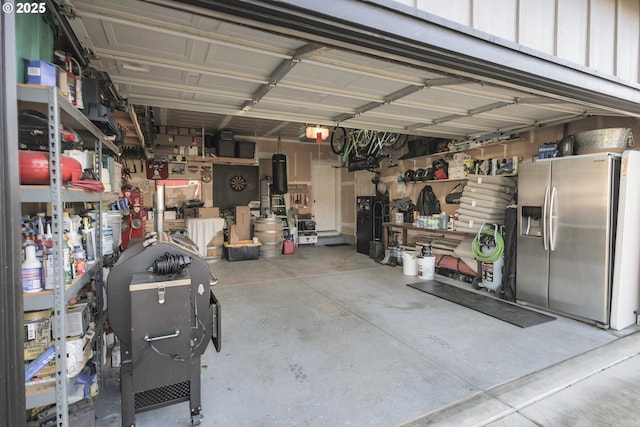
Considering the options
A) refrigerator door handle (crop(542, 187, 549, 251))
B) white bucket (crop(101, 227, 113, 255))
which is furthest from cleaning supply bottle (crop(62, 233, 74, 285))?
refrigerator door handle (crop(542, 187, 549, 251))

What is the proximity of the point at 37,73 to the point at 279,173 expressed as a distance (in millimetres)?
6376

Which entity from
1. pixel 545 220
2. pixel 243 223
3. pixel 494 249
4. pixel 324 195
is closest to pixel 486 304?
pixel 494 249

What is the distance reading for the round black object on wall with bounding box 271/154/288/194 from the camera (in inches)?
305

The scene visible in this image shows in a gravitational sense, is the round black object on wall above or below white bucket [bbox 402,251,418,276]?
above

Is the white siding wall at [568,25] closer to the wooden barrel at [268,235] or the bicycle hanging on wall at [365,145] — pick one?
the bicycle hanging on wall at [365,145]

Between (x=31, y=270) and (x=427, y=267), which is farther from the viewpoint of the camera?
(x=427, y=267)

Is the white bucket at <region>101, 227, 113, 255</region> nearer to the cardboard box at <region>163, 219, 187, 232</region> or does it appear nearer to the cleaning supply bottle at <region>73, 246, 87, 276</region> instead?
the cleaning supply bottle at <region>73, 246, 87, 276</region>

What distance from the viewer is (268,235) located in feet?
24.0

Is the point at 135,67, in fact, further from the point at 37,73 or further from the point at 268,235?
the point at 268,235

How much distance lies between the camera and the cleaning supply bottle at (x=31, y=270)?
1.39 meters

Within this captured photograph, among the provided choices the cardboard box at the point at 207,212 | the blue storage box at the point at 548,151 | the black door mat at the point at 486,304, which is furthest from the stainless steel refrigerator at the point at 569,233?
the cardboard box at the point at 207,212

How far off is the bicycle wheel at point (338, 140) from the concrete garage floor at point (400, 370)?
4421mm

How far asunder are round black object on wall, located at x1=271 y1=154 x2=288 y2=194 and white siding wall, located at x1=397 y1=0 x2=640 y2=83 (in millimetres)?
6187

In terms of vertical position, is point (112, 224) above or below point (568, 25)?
below
